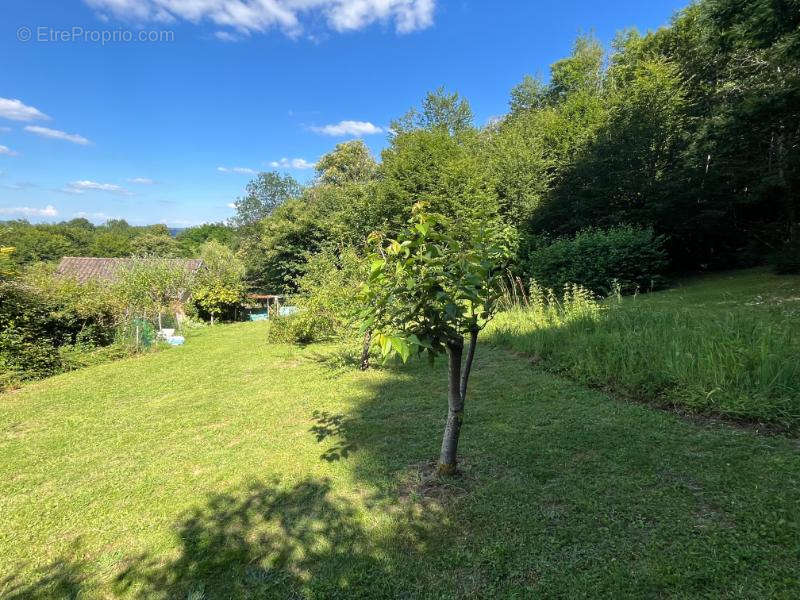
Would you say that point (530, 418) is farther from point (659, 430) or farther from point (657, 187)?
point (657, 187)

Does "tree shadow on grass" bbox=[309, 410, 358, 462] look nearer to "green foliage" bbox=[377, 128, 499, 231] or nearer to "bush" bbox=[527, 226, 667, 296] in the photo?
"bush" bbox=[527, 226, 667, 296]

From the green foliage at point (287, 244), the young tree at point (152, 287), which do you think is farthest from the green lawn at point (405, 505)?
the green foliage at point (287, 244)

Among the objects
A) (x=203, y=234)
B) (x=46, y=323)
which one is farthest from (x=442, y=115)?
(x=203, y=234)

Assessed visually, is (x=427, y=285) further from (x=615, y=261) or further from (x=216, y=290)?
(x=216, y=290)

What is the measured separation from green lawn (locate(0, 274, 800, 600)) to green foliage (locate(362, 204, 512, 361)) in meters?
1.07

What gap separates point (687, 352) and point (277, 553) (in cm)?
394

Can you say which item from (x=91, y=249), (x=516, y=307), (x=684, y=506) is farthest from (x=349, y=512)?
(x=91, y=249)

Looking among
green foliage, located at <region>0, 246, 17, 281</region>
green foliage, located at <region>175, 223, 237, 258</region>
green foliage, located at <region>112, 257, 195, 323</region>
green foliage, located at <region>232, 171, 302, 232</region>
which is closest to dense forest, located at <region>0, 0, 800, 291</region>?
green foliage, located at <region>0, 246, 17, 281</region>

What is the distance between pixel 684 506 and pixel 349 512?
1884 mm

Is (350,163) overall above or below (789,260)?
above

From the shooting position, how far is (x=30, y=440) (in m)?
4.22

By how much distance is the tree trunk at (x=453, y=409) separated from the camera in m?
2.40

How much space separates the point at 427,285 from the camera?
2084 millimetres

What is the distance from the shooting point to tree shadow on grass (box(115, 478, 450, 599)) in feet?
6.23
